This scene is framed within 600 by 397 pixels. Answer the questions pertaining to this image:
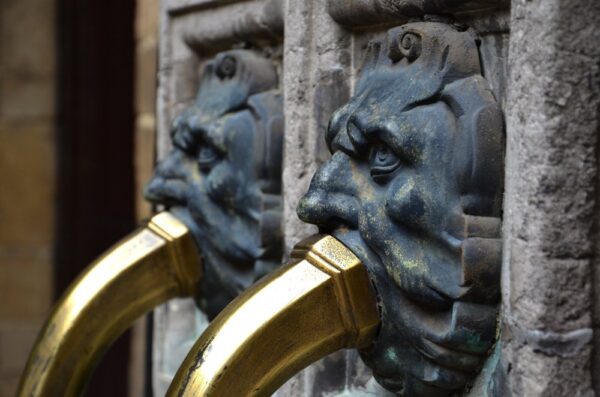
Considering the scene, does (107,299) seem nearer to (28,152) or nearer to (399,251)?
(399,251)

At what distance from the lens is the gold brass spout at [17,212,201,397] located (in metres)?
1.49

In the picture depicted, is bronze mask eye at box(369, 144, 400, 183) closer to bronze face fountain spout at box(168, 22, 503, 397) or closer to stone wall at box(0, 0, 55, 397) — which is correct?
bronze face fountain spout at box(168, 22, 503, 397)

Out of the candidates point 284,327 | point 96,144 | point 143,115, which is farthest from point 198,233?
point 96,144

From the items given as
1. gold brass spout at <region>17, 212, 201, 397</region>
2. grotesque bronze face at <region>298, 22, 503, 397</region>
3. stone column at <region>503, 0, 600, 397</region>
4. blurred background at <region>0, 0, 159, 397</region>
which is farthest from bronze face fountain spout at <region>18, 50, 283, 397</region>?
blurred background at <region>0, 0, 159, 397</region>

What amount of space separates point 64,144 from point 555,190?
179 cm

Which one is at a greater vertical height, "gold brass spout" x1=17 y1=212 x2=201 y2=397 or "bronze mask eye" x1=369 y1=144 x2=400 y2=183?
"bronze mask eye" x1=369 y1=144 x2=400 y2=183

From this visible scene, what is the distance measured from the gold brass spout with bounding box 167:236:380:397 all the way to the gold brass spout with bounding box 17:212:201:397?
313 mm

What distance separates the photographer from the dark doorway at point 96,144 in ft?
8.67

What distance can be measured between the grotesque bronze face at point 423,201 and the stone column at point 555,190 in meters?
0.07

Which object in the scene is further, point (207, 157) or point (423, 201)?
point (207, 157)

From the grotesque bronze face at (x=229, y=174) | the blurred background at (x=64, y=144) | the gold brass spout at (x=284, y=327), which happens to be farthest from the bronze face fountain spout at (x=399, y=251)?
the blurred background at (x=64, y=144)

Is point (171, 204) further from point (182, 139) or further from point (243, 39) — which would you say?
point (243, 39)

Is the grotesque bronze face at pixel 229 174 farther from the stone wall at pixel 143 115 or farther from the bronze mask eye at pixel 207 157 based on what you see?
the stone wall at pixel 143 115

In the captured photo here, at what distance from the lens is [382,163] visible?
121 centimetres
